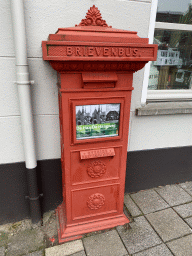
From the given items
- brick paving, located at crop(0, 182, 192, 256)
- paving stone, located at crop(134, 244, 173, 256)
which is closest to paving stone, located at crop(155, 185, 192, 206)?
brick paving, located at crop(0, 182, 192, 256)

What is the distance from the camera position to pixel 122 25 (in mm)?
2051

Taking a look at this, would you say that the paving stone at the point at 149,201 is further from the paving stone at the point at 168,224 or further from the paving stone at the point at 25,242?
the paving stone at the point at 25,242

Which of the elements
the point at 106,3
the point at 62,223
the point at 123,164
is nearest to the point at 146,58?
the point at 106,3

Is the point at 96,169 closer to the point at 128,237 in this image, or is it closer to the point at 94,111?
the point at 94,111

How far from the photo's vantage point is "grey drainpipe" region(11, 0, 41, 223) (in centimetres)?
169

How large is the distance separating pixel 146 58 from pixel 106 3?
0.84 m

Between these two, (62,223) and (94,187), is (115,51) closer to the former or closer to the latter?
(94,187)

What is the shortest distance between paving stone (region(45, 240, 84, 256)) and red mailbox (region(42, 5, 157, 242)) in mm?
72

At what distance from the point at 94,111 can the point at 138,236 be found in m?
1.56

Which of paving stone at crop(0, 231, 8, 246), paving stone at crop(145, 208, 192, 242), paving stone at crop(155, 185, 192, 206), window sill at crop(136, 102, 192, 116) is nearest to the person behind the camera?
paving stone at crop(0, 231, 8, 246)

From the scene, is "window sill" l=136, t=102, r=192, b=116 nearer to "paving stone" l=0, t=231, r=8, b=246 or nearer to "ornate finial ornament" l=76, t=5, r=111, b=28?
"ornate finial ornament" l=76, t=5, r=111, b=28

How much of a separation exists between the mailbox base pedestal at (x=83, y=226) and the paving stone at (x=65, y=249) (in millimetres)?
54

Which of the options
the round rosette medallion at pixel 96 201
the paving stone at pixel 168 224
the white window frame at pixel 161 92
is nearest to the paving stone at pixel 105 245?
the round rosette medallion at pixel 96 201

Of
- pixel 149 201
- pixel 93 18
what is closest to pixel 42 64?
pixel 93 18
